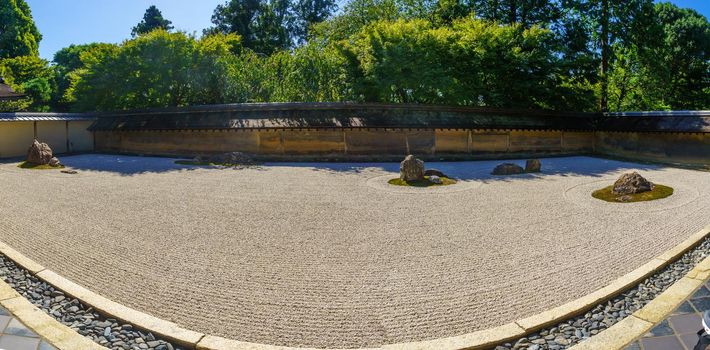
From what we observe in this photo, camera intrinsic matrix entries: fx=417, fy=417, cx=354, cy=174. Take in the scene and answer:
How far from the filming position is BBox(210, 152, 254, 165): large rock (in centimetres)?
1849

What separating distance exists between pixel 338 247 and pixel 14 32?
47.1 meters

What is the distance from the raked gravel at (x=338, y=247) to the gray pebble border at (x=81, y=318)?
1.24 ft

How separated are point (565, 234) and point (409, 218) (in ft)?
10.3

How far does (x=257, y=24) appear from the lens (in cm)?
4647

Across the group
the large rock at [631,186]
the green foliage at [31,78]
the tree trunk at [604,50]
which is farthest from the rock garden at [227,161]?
the tree trunk at [604,50]

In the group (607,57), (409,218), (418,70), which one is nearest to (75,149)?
(418,70)

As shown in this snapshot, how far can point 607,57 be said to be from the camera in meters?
27.2

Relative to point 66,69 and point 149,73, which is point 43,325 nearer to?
point 149,73

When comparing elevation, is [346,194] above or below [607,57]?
below

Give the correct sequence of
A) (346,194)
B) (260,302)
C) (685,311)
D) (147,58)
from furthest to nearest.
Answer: (147,58)
(346,194)
(260,302)
(685,311)

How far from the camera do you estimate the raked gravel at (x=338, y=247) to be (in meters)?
5.06

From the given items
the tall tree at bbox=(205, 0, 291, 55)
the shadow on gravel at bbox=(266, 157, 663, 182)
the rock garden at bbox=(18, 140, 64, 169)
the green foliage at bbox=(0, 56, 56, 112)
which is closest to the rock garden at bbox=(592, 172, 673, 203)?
the shadow on gravel at bbox=(266, 157, 663, 182)

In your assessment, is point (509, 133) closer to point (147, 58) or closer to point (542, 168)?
point (542, 168)

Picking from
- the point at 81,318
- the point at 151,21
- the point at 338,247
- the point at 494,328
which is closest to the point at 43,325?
the point at 81,318
